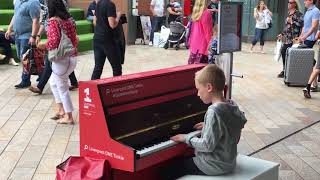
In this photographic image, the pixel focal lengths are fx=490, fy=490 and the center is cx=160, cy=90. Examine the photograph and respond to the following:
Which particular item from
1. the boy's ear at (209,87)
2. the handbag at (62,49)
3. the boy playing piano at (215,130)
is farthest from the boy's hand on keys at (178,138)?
the handbag at (62,49)

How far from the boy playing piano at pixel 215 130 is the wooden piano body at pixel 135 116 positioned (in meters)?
0.22

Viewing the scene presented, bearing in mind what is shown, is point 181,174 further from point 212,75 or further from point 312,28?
point 312,28

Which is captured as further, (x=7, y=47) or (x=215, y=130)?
(x=7, y=47)

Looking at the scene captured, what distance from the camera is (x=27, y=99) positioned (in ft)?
25.2

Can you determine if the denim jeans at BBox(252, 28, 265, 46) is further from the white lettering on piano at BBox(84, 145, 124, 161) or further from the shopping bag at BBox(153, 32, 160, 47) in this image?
the white lettering on piano at BBox(84, 145, 124, 161)

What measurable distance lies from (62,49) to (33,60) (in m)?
2.29

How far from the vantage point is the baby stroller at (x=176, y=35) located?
1445 centimetres

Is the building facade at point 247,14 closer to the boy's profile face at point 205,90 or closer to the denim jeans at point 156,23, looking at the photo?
the denim jeans at point 156,23

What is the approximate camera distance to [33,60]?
8.02m

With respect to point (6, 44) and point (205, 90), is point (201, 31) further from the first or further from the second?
point (6, 44)

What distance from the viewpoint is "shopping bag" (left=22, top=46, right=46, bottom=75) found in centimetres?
802

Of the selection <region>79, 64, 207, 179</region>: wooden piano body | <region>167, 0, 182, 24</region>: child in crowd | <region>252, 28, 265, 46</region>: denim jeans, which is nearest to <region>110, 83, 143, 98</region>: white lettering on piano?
<region>79, 64, 207, 179</region>: wooden piano body

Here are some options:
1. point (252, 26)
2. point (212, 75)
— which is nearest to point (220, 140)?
point (212, 75)

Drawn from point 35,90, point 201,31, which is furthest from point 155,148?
point 35,90
